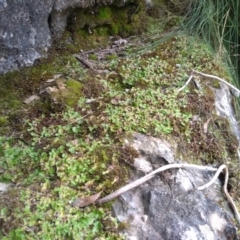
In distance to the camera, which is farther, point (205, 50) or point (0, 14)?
point (205, 50)

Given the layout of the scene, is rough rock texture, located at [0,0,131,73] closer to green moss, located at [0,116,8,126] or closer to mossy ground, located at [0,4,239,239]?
mossy ground, located at [0,4,239,239]

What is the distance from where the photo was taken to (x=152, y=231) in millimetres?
1419

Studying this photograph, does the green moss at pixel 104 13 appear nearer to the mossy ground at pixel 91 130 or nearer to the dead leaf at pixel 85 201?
the mossy ground at pixel 91 130

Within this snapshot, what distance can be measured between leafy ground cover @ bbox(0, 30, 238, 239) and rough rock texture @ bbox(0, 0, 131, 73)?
214 mm

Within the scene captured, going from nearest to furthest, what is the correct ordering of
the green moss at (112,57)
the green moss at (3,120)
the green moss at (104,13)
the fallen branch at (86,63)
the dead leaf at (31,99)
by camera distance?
the green moss at (3,120) → the dead leaf at (31,99) → the fallen branch at (86,63) → the green moss at (112,57) → the green moss at (104,13)

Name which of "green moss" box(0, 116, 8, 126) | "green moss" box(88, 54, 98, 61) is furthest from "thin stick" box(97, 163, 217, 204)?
"green moss" box(88, 54, 98, 61)

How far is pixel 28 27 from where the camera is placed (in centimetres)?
213

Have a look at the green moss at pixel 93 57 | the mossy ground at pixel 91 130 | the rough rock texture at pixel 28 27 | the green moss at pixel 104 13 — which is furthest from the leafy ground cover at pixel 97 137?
the green moss at pixel 104 13

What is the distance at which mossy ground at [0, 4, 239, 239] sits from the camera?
4.50ft

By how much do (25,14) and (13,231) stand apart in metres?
1.27

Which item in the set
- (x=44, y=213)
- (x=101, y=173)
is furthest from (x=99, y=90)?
(x=44, y=213)

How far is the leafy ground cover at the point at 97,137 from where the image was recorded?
136 centimetres

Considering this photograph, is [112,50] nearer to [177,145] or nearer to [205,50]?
[205,50]

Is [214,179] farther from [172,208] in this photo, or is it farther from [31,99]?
[31,99]
